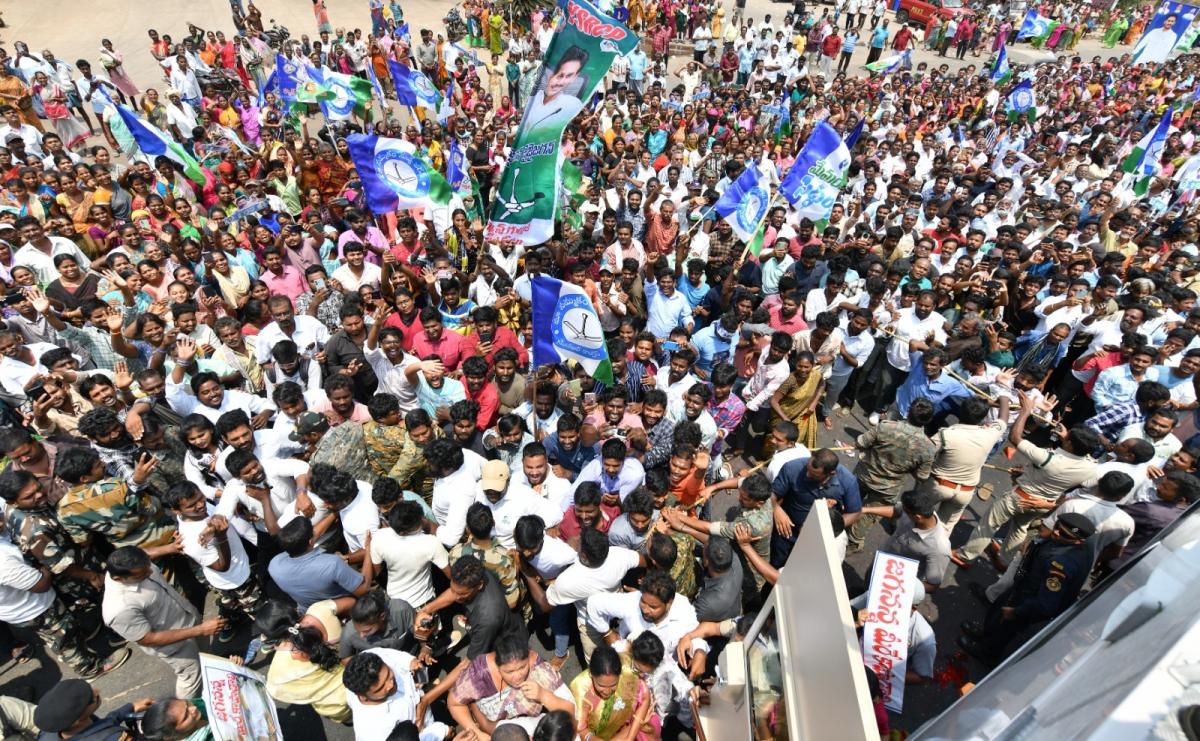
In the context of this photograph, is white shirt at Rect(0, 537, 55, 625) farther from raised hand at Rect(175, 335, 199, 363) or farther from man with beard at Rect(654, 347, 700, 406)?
man with beard at Rect(654, 347, 700, 406)

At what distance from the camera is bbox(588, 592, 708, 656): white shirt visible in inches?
140

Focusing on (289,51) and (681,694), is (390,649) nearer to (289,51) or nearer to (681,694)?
(681,694)

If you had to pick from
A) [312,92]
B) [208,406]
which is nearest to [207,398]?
[208,406]

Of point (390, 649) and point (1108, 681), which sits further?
point (390, 649)

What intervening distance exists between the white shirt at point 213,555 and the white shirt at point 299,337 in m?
2.02

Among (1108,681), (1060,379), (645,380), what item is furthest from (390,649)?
(1060,379)

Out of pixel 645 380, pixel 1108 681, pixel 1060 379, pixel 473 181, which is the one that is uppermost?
pixel 1108 681

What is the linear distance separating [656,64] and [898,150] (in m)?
9.15

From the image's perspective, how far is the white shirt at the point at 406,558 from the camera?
388cm

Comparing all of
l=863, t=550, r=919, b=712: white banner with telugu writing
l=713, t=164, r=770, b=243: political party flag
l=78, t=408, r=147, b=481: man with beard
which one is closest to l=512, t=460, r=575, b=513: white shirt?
l=863, t=550, r=919, b=712: white banner with telugu writing

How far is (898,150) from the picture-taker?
12.0 meters

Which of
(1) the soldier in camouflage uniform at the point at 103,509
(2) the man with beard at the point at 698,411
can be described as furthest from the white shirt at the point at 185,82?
(2) the man with beard at the point at 698,411

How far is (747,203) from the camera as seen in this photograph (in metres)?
7.48

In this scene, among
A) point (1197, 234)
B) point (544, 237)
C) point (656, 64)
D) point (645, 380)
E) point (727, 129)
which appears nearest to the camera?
point (645, 380)
